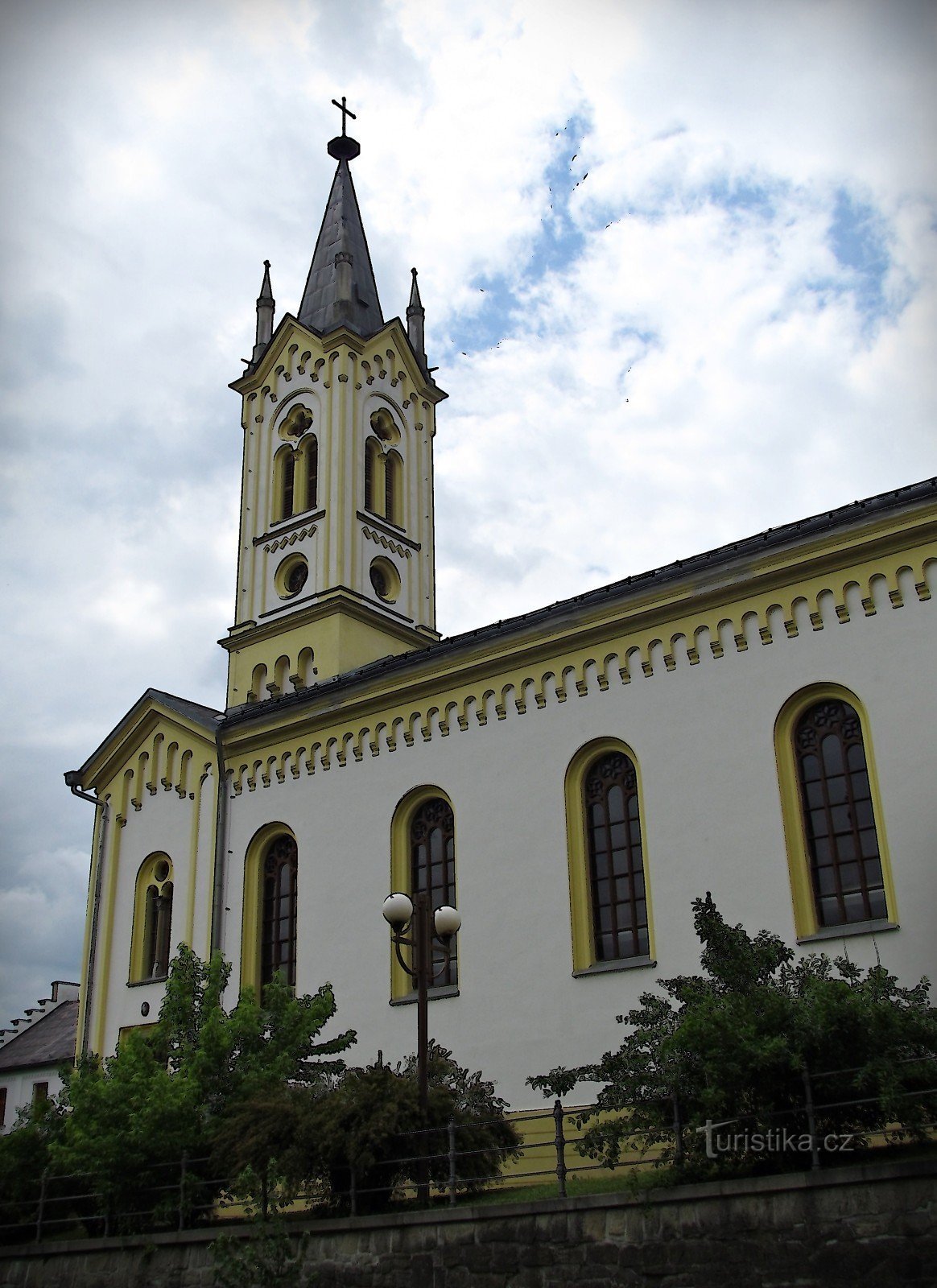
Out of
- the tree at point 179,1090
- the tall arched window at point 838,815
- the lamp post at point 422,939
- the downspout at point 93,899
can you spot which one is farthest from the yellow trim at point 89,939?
the tall arched window at point 838,815

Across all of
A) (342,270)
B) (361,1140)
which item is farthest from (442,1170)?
(342,270)

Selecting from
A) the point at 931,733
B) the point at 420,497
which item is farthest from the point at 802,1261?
the point at 420,497

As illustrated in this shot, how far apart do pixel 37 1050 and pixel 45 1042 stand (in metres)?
0.45

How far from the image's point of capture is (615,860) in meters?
21.2

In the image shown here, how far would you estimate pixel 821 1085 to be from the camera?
42.3 feet

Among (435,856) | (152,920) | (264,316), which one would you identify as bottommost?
(152,920)

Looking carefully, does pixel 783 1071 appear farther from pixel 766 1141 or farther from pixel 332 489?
pixel 332 489

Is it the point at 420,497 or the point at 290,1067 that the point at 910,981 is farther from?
the point at 420,497

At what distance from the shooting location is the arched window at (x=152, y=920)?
2836cm

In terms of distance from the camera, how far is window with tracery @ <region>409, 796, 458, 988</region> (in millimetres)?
23469

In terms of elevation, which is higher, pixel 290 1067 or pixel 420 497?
pixel 420 497

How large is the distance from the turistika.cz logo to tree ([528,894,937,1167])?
0.07 feet

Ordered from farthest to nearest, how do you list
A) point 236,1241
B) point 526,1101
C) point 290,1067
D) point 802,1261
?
1. point 526,1101
2. point 290,1067
3. point 236,1241
4. point 802,1261

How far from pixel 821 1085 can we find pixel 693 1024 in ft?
4.54
